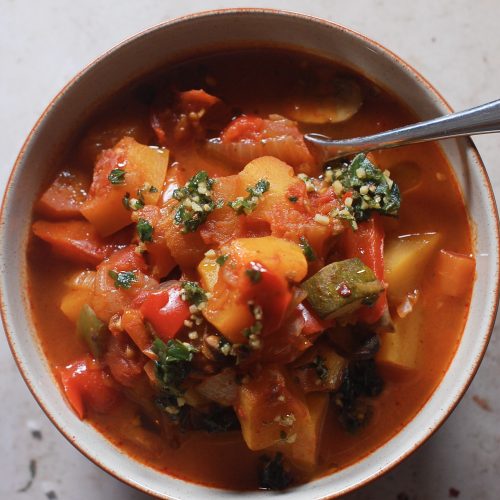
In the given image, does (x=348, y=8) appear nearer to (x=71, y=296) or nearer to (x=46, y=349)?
(x=71, y=296)

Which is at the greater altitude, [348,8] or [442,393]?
[348,8]

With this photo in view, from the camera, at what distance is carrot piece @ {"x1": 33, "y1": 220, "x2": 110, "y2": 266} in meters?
3.17

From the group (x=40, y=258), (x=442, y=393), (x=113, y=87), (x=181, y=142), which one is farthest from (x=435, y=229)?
(x=40, y=258)

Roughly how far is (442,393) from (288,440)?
77 centimetres

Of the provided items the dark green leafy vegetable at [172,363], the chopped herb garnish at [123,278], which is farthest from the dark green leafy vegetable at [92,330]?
the dark green leafy vegetable at [172,363]

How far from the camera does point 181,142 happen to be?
3271 millimetres

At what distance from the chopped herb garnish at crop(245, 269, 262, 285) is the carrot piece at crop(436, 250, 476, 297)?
109 cm

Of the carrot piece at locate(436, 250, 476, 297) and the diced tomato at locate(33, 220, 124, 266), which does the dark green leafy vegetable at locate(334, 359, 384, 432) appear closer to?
the carrot piece at locate(436, 250, 476, 297)

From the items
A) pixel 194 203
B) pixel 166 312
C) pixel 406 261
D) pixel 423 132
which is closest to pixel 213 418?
pixel 166 312

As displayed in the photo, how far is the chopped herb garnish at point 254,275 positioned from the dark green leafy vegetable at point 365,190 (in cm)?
58

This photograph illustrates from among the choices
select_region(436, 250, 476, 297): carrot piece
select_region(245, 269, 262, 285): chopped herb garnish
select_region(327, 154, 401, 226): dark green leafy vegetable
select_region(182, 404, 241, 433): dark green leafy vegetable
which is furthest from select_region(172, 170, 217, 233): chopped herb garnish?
select_region(436, 250, 476, 297): carrot piece

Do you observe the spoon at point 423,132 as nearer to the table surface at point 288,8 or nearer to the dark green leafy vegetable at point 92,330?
the table surface at point 288,8

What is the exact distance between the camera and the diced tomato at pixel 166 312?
2.78m

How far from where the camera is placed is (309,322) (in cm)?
280
